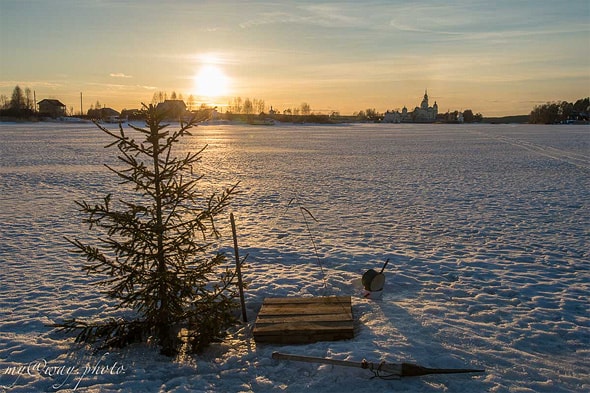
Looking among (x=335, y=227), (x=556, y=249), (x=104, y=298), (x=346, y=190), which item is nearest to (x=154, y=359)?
(x=104, y=298)

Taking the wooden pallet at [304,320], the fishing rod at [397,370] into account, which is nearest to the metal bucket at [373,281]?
the wooden pallet at [304,320]

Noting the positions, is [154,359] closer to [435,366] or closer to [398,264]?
[435,366]

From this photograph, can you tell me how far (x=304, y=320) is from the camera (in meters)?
6.68

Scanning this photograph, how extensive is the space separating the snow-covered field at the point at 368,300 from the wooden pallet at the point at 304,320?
15cm

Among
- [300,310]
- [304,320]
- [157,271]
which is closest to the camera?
[157,271]

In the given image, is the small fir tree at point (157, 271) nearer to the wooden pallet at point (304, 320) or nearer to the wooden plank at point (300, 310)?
the wooden pallet at point (304, 320)

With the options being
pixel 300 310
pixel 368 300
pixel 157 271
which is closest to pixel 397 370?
pixel 300 310

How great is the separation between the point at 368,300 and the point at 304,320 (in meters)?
1.46

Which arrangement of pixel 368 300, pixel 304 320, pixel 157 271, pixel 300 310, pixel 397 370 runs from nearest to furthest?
pixel 397 370
pixel 157 271
pixel 304 320
pixel 300 310
pixel 368 300

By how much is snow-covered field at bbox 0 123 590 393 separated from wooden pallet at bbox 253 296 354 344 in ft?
0.49

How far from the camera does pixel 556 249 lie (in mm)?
10180

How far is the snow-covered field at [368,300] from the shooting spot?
561 cm

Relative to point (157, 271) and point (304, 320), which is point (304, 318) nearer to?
point (304, 320)

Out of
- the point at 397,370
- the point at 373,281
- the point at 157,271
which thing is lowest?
the point at 397,370
